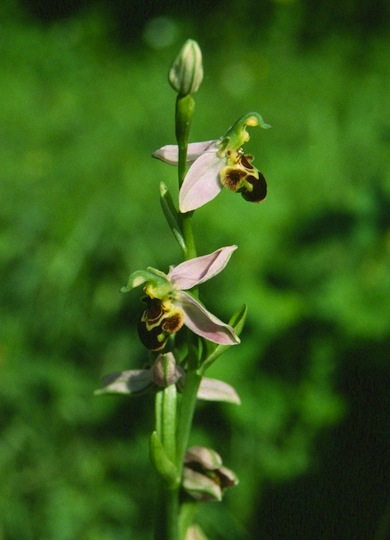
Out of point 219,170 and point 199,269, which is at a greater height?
point 219,170

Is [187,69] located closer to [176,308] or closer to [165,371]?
[176,308]

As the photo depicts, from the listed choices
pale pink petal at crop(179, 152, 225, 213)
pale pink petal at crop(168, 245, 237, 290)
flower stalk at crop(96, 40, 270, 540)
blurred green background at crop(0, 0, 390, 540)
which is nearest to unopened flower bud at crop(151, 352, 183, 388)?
flower stalk at crop(96, 40, 270, 540)

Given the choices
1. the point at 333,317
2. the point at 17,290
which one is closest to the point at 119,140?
the point at 17,290

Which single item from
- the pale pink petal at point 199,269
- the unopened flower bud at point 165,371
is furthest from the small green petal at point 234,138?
the unopened flower bud at point 165,371

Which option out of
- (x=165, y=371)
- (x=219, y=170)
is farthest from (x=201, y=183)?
(x=165, y=371)

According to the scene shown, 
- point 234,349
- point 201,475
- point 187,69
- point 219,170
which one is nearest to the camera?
point 187,69

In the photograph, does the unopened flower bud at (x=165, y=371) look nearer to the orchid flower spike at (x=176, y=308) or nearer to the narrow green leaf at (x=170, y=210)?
the orchid flower spike at (x=176, y=308)
